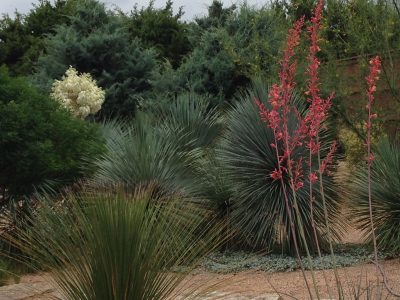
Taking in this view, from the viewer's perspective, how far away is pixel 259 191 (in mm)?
9812

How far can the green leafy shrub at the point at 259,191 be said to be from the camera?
9734mm

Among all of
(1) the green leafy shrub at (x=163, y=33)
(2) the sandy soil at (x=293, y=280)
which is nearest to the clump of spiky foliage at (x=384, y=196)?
(2) the sandy soil at (x=293, y=280)

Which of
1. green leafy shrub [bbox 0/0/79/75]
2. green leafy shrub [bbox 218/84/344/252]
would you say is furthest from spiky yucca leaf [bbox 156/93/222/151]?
green leafy shrub [bbox 0/0/79/75]

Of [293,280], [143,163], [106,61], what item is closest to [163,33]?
[106,61]

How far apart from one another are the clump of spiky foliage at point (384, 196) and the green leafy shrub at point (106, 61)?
32.0 feet

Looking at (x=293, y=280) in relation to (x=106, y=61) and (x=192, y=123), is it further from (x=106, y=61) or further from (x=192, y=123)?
(x=106, y=61)

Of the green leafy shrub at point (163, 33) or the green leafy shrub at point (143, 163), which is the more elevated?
the green leafy shrub at point (163, 33)

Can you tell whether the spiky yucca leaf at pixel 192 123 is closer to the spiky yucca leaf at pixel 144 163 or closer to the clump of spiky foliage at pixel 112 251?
the spiky yucca leaf at pixel 144 163

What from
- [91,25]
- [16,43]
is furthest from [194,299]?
[16,43]

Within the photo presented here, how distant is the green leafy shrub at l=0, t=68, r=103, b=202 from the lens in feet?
31.9

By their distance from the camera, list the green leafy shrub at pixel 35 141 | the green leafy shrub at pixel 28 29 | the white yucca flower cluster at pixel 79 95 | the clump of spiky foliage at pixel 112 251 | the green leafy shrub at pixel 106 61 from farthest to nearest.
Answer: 1. the green leafy shrub at pixel 28 29
2. the green leafy shrub at pixel 106 61
3. the white yucca flower cluster at pixel 79 95
4. the green leafy shrub at pixel 35 141
5. the clump of spiky foliage at pixel 112 251

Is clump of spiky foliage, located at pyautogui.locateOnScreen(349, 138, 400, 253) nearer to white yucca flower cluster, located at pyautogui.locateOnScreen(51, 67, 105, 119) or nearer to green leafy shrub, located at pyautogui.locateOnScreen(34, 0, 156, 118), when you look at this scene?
white yucca flower cluster, located at pyautogui.locateOnScreen(51, 67, 105, 119)

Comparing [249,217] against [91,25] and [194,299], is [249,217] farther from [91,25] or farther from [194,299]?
[91,25]

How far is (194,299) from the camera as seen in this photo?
15.7 feet
